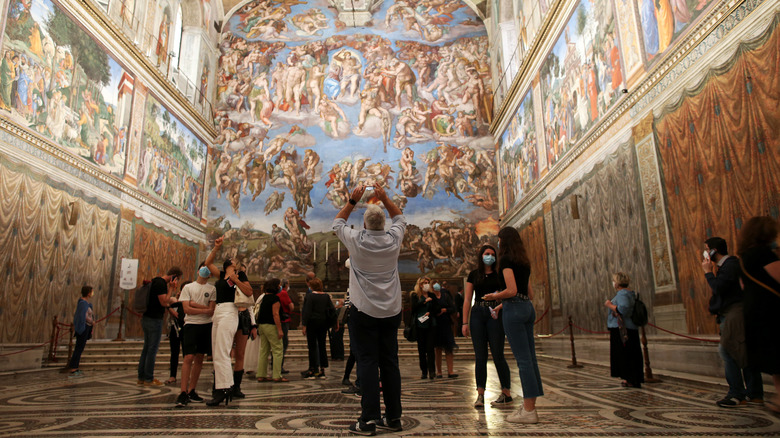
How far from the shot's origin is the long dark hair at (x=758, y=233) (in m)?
2.88

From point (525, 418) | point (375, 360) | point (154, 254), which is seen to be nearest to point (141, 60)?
point (154, 254)

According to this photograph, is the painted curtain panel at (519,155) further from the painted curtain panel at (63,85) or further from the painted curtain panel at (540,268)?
the painted curtain panel at (63,85)

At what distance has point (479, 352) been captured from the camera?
4594 millimetres

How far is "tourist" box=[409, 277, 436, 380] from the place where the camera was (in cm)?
692

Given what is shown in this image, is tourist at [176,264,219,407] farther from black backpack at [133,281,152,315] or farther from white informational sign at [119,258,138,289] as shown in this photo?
white informational sign at [119,258,138,289]

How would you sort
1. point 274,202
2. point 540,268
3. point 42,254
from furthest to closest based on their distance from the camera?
point 274,202, point 540,268, point 42,254

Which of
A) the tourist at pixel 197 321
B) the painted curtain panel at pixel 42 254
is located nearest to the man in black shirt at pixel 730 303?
the tourist at pixel 197 321

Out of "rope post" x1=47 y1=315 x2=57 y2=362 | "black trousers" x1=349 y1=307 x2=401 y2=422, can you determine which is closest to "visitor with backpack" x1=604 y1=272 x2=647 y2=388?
"black trousers" x1=349 y1=307 x2=401 y2=422

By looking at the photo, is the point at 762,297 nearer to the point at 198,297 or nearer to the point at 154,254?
the point at 198,297

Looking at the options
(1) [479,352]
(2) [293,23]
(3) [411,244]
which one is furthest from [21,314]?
(2) [293,23]

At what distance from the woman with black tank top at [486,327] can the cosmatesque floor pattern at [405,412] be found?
258 millimetres

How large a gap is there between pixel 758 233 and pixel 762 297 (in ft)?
1.26

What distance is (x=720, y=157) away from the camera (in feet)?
20.7

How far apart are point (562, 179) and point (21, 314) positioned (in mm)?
12339
